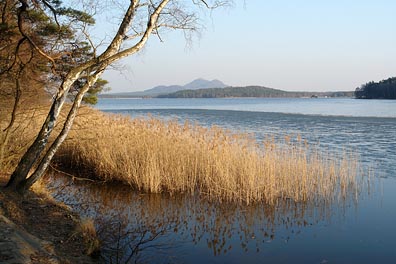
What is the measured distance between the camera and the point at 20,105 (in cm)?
959

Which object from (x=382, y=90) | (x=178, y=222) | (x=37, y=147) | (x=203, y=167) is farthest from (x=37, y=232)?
(x=382, y=90)

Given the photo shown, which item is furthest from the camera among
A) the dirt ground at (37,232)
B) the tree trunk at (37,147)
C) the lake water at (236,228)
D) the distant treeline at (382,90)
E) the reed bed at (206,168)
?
the distant treeline at (382,90)

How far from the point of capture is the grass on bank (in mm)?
9609

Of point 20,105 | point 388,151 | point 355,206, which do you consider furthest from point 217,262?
point 388,151

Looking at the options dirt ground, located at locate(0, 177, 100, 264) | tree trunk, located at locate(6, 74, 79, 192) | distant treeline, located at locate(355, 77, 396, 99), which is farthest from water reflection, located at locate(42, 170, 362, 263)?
distant treeline, located at locate(355, 77, 396, 99)

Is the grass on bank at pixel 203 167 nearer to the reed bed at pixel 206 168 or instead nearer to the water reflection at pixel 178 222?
the reed bed at pixel 206 168

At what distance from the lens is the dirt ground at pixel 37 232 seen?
4.64m

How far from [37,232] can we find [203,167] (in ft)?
17.6

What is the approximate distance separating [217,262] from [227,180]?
334 centimetres

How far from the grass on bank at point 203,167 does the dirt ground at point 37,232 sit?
3.41 m

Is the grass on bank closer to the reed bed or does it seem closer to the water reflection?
the reed bed

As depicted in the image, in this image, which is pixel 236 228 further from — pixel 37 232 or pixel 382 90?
pixel 382 90

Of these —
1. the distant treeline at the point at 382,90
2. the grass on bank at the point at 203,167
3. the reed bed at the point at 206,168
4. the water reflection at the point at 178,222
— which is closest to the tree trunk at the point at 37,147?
the water reflection at the point at 178,222

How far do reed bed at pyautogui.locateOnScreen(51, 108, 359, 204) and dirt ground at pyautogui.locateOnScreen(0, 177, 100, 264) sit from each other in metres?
3.47
